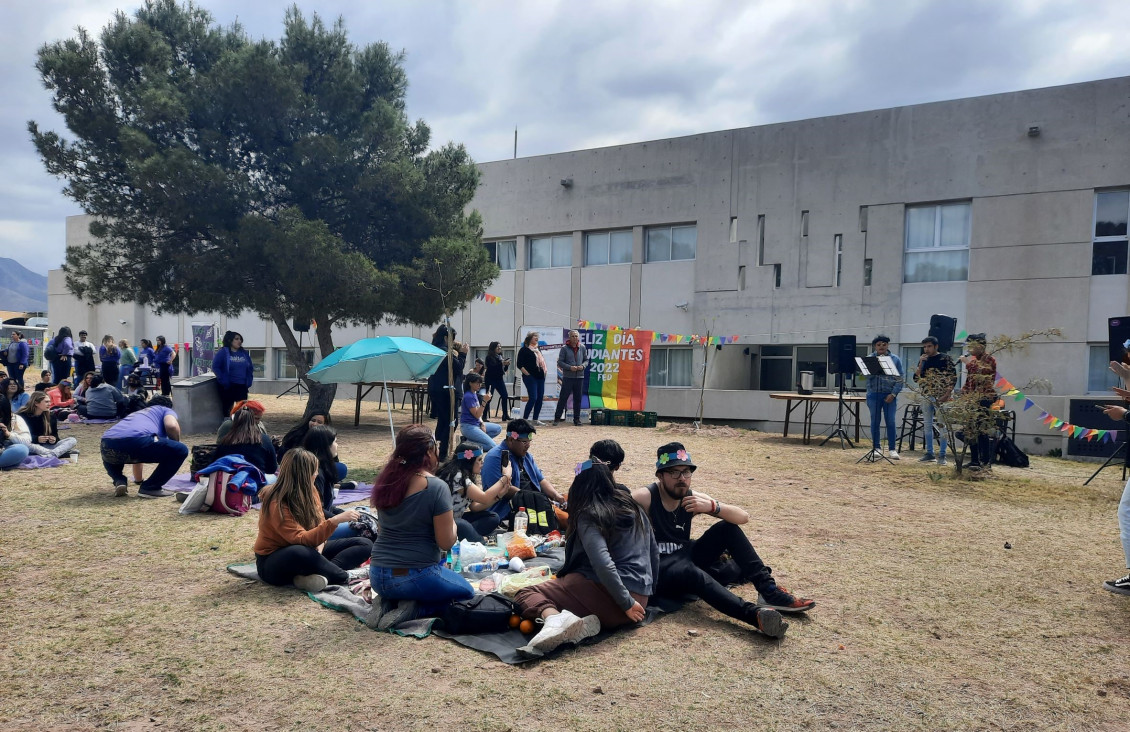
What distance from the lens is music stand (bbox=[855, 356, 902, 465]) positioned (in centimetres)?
1171

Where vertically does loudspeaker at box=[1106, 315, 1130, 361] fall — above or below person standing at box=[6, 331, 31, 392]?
above

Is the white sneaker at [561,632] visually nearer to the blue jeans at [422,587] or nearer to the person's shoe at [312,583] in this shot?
the blue jeans at [422,587]

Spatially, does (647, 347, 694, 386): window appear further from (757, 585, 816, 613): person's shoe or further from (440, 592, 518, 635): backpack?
(440, 592, 518, 635): backpack

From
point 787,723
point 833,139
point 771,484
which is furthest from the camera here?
point 833,139

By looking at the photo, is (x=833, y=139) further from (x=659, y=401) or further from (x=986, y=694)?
(x=986, y=694)

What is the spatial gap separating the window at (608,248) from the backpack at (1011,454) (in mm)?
12270

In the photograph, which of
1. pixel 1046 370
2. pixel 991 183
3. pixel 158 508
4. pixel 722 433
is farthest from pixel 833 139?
pixel 158 508

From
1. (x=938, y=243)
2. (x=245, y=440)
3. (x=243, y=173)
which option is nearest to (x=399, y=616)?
(x=245, y=440)

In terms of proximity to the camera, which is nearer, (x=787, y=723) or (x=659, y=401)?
(x=787, y=723)

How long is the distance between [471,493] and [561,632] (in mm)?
2348

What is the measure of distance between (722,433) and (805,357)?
521cm

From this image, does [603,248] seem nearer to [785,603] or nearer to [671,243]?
[671,243]

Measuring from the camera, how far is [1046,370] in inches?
662

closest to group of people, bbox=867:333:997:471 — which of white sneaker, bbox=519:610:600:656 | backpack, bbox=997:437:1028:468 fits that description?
backpack, bbox=997:437:1028:468
